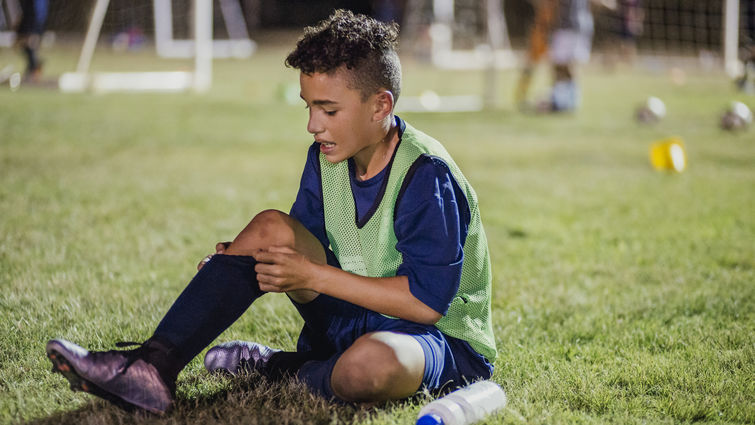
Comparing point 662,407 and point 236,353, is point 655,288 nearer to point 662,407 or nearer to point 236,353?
point 662,407

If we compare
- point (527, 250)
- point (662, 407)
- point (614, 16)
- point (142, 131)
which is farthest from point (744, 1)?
point (662, 407)

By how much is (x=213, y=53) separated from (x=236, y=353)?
78.3ft

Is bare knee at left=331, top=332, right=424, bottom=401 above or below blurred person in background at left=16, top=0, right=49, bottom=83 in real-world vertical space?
above

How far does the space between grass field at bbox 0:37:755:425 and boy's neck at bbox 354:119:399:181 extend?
0.71 metres

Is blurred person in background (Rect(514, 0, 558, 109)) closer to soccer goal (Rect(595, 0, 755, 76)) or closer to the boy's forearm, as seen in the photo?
soccer goal (Rect(595, 0, 755, 76))

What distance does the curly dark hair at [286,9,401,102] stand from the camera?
97.1 inches

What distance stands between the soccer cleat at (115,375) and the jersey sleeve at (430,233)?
765 millimetres

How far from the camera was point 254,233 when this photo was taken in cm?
260

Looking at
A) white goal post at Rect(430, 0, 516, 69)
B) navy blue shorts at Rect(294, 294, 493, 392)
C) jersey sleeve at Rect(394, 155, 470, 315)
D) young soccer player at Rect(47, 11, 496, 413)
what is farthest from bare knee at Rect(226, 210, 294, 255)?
white goal post at Rect(430, 0, 516, 69)

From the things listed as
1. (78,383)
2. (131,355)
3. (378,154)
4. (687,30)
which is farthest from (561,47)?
(687,30)

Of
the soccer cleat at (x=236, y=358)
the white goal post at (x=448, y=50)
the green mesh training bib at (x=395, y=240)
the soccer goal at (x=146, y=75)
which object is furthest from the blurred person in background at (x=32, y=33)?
the green mesh training bib at (x=395, y=240)

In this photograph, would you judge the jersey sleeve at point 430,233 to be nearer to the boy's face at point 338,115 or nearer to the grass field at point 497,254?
the boy's face at point 338,115

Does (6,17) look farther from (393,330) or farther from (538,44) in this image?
(393,330)

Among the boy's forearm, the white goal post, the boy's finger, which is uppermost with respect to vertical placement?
the boy's finger
